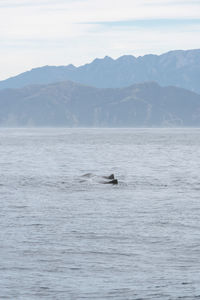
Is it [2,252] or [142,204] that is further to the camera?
[142,204]

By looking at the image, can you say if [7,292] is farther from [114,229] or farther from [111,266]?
[114,229]

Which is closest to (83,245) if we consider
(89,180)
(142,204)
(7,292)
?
(7,292)

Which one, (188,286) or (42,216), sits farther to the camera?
(42,216)

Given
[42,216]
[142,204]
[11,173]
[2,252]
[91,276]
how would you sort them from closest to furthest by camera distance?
[91,276]
[2,252]
[42,216]
[142,204]
[11,173]

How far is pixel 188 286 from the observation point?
19844mm

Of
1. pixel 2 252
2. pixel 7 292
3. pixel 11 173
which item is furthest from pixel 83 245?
pixel 11 173

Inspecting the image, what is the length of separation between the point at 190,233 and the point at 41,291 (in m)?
11.0

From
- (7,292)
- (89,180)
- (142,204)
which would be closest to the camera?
(7,292)

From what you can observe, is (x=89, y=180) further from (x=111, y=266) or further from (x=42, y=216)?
(x=111, y=266)

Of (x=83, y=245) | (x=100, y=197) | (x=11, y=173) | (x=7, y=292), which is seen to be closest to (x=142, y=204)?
(x=100, y=197)

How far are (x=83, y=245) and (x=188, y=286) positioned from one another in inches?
280

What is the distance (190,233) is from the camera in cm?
2850

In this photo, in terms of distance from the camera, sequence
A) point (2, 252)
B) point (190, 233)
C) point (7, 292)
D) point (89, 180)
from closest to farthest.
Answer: point (7, 292)
point (2, 252)
point (190, 233)
point (89, 180)

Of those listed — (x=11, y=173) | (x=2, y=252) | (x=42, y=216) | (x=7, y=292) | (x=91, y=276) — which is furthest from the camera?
(x=11, y=173)
